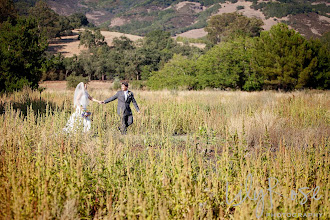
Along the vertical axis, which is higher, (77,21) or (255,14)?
(255,14)

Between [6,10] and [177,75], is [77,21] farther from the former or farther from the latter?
[177,75]

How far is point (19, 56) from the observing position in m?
15.3

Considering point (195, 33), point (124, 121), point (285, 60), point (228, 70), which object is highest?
point (195, 33)

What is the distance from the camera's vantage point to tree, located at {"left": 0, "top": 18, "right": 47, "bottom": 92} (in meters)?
14.6

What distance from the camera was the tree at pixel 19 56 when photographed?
14594mm

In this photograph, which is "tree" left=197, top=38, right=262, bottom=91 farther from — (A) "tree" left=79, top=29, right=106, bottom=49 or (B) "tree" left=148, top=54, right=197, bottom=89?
(A) "tree" left=79, top=29, right=106, bottom=49

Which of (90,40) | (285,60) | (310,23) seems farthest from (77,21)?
(310,23)

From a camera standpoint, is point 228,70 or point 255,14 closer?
point 228,70

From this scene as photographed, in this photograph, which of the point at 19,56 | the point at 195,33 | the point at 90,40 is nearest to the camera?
the point at 19,56

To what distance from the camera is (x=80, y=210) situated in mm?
3025

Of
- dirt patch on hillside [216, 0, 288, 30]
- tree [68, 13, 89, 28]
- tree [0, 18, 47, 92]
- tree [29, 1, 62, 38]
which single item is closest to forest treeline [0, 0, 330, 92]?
tree [0, 18, 47, 92]

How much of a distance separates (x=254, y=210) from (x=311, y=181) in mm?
1758

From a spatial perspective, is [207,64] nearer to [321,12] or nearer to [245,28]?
[245,28]

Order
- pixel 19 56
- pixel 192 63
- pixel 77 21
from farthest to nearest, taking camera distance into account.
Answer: pixel 77 21
pixel 192 63
pixel 19 56
